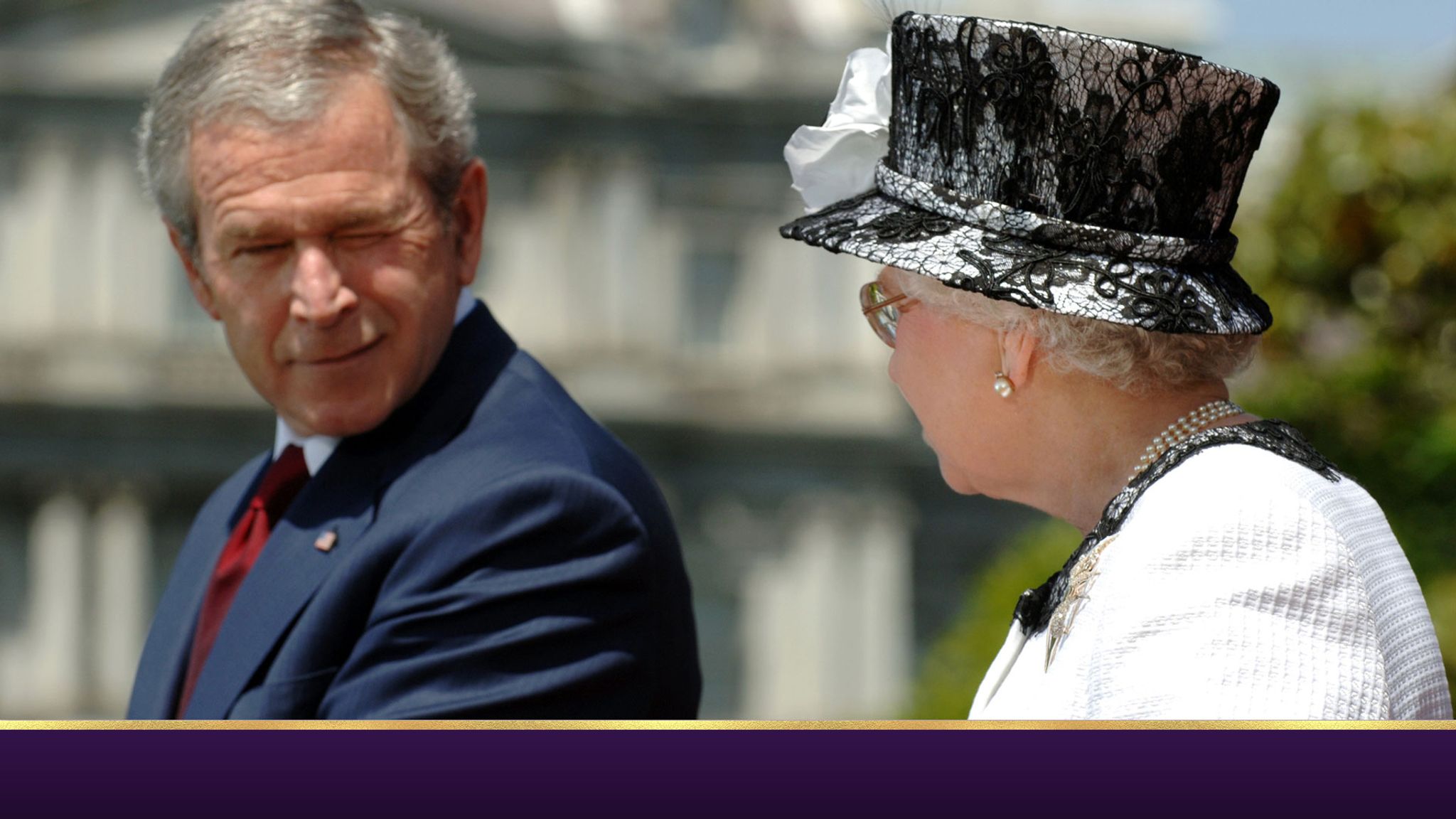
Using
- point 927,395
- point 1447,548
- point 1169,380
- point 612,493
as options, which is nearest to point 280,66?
point 612,493

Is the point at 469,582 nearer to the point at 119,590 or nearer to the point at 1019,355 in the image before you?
the point at 1019,355

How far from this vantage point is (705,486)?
26.7 m

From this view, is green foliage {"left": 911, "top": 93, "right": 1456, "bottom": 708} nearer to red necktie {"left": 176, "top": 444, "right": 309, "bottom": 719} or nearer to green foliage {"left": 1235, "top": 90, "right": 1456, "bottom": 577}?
green foliage {"left": 1235, "top": 90, "right": 1456, "bottom": 577}

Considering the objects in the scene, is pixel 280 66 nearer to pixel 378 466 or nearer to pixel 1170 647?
pixel 378 466

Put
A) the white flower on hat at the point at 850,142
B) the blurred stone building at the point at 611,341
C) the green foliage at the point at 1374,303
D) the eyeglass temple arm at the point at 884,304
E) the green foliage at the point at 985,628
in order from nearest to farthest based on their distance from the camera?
the eyeglass temple arm at the point at 884,304, the white flower on hat at the point at 850,142, the green foliage at the point at 1374,303, the green foliage at the point at 985,628, the blurred stone building at the point at 611,341

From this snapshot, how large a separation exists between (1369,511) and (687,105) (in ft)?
80.0

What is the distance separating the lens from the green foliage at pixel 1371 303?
9.75 meters

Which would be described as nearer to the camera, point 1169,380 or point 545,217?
point 1169,380

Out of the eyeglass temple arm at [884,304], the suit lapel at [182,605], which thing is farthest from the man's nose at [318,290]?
the eyeglass temple arm at [884,304]

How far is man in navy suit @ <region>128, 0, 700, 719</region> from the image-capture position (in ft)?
9.42

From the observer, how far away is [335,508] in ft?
10.1

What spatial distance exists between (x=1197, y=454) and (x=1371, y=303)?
28.7 ft

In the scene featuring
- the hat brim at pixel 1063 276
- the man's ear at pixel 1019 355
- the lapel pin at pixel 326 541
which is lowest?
the lapel pin at pixel 326 541

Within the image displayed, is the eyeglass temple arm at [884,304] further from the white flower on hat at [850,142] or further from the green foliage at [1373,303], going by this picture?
the green foliage at [1373,303]
